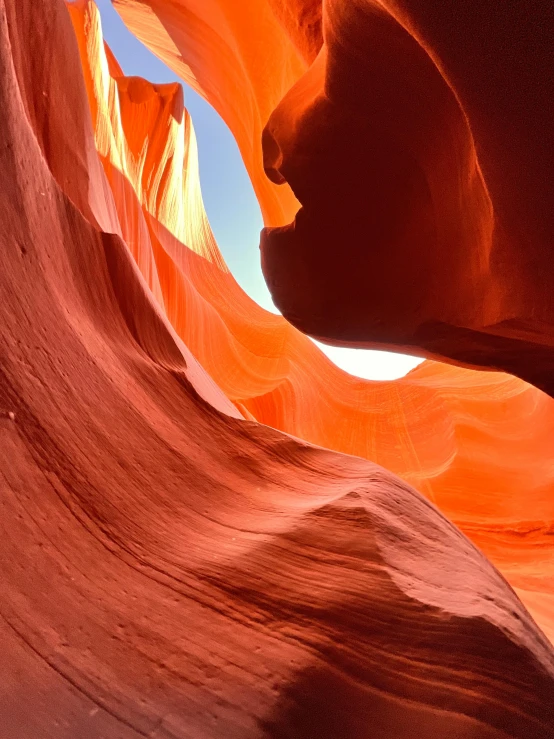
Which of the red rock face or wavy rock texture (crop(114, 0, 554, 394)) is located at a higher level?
wavy rock texture (crop(114, 0, 554, 394))

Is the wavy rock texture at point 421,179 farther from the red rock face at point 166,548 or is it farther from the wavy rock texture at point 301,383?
the wavy rock texture at point 301,383

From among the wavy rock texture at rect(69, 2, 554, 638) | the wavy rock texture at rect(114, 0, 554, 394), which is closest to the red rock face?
the wavy rock texture at rect(114, 0, 554, 394)

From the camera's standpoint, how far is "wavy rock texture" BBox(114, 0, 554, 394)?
139cm

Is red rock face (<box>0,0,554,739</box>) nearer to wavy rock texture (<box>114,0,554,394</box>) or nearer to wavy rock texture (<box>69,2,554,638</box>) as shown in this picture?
wavy rock texture (<box>114,0,554,394</box>)

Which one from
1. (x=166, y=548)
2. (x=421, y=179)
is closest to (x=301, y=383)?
(x=421, y=179)

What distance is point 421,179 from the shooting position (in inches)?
94.8

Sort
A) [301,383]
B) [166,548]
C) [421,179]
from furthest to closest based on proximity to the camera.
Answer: [301,383]
[421,179]
[166,548]

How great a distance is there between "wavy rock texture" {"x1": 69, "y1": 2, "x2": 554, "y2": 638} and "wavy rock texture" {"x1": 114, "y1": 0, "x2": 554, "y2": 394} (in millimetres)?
1637

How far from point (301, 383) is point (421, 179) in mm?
3324

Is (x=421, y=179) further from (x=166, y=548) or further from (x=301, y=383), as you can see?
(x=301, y=383)

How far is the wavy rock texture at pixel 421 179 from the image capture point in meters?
1.39

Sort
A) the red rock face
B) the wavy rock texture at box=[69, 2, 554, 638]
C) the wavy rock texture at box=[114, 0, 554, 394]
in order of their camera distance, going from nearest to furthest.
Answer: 1. the red rock face
2. the wavy rock texture at box=[114, 0, 554, 394]
3. the wavy rock texture at box=[69, 2, 554, 638]

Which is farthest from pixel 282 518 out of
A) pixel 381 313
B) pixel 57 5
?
pixel 57 5

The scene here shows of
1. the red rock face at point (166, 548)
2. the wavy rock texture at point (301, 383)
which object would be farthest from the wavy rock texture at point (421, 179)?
the wavy rock texture at point (301, 383)
